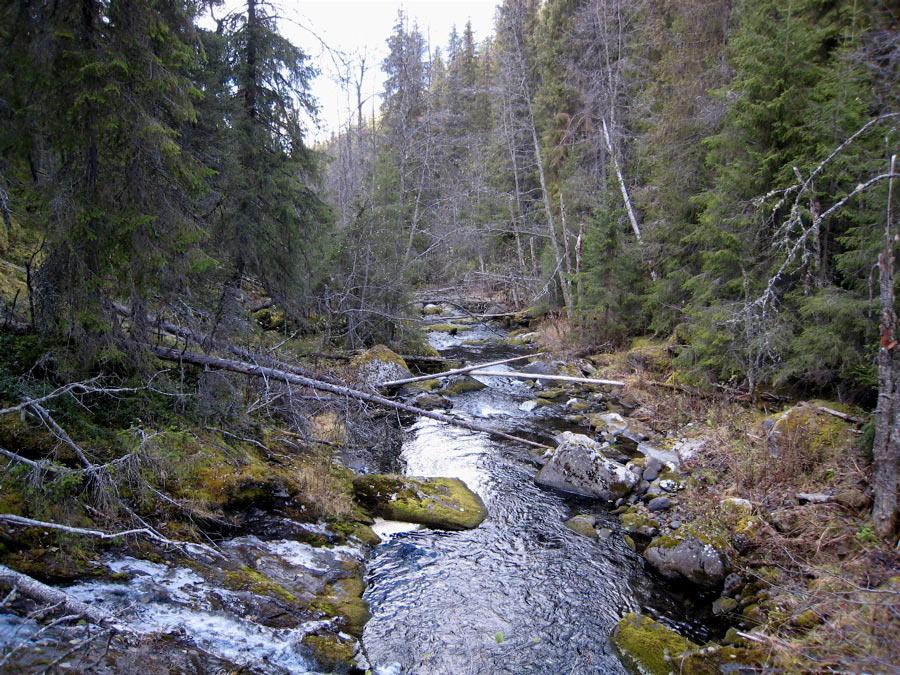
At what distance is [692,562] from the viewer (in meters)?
6.33

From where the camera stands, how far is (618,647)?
5188mm

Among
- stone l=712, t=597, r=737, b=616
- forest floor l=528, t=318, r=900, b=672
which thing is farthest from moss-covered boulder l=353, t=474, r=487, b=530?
stone l=712, t=597, r=737, b=616

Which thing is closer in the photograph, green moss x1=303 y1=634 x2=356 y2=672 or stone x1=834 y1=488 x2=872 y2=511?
green moss x1=303 y1=634 x2=356 y2=672

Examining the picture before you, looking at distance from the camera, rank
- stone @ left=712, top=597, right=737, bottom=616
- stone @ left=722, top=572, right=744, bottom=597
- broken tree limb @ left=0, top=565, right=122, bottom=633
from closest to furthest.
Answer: broken tree limb @ left=0, top=565, right=122, bottom=633 → stone @ left=712, top=597, right=737, bottom=616 → stone @ left=722, top=572, right=744, bottom=597

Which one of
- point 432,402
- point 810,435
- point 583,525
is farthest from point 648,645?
point 432,402

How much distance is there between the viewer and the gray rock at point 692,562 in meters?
6.18

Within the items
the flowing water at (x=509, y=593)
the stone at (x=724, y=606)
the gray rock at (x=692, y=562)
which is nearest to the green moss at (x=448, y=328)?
the flowing water at (x=509, y=593)

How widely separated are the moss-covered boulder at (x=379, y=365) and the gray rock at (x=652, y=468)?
6.35m

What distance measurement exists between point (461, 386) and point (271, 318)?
6553 mm

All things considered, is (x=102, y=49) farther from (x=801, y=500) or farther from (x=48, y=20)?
(x=801, y=500)

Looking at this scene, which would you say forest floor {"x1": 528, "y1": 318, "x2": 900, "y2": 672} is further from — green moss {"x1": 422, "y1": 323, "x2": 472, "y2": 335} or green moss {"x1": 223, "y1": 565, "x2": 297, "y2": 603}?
green moss {"x1": 422, "y1": 323, "x2": 472, "y2": 335}

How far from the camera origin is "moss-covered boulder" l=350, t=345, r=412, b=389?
40.9 ft

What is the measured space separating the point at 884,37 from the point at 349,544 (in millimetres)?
10765

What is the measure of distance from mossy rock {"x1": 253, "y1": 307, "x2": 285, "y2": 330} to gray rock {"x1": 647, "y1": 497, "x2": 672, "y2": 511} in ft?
38.4
